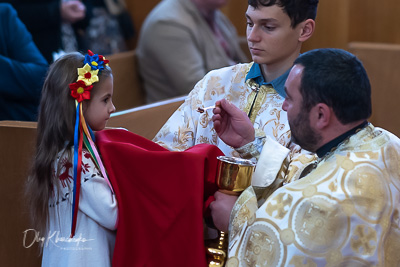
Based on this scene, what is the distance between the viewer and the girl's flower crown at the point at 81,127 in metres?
2.16

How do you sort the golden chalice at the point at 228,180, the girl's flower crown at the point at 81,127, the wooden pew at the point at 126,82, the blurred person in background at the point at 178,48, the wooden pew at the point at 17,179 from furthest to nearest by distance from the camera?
1. the blurred person in background at the point at 178,48
2. the wooden pew at the point at 126,82
3. the wooden pew at the point at 17,179
4. the girl's flower crown at the point at 81,127
5. the golden chalice at the point at 228,180

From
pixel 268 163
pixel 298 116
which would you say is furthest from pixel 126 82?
pixel 298 116

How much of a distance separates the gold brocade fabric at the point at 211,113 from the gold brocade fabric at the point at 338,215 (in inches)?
18.1

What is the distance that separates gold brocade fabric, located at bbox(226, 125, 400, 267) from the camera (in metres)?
1.84

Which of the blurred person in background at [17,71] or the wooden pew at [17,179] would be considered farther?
the blurred person in background at [17,71]

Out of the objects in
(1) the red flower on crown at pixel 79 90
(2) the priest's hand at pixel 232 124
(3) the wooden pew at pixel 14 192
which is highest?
(1) the red flower on crown at pixel 79 90

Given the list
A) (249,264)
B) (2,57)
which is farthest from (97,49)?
(249,264)

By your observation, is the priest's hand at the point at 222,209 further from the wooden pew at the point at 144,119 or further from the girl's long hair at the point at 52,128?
the wooden pew at the point at 144,119

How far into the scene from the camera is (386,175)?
1906 millimetres

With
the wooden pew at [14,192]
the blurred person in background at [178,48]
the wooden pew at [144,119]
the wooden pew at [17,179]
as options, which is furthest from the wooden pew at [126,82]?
the wooden pew at [14,192]

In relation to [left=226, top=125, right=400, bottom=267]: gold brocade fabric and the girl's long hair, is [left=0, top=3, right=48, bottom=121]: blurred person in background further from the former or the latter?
[left=226, top=125, right=400, bottom=267]: gold brocade fabric

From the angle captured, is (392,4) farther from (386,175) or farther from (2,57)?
(386,175)

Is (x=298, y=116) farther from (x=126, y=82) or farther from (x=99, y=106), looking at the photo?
(x=126, y=82)

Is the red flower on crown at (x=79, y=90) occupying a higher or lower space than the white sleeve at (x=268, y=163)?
higher
